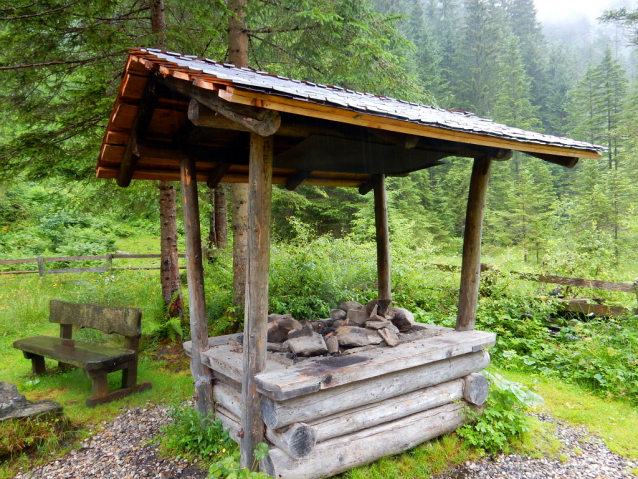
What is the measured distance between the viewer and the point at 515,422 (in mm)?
3938

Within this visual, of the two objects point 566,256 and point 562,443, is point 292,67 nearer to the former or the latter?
point 566,256

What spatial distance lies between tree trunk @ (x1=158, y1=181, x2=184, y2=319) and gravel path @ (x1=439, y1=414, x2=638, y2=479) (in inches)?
201

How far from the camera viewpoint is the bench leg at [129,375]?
4984 millimetres

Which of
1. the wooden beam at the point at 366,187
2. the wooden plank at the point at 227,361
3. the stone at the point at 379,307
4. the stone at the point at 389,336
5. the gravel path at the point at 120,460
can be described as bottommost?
the gravel path at the point at 120,460

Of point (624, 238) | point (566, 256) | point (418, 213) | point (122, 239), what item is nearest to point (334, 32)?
point (566, 256)

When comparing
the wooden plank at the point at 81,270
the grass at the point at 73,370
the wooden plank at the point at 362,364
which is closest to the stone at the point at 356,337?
the wooden plank at the point at 362,364

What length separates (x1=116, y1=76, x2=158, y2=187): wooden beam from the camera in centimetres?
314

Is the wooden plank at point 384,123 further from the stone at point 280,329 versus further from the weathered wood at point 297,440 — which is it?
Answer: the stone at point 280,329

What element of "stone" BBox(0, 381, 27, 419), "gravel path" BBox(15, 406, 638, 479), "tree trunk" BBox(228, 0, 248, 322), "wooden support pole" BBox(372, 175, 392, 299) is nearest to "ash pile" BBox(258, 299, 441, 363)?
"wooden support pole" BBox(372, 175, 392, 299)

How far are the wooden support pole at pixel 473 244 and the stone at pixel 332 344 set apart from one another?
149cm

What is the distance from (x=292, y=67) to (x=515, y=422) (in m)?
7.69

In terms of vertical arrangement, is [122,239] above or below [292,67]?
below

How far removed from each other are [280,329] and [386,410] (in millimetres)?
1337

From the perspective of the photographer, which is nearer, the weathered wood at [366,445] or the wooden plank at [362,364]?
the wooden plank at [362,364]
